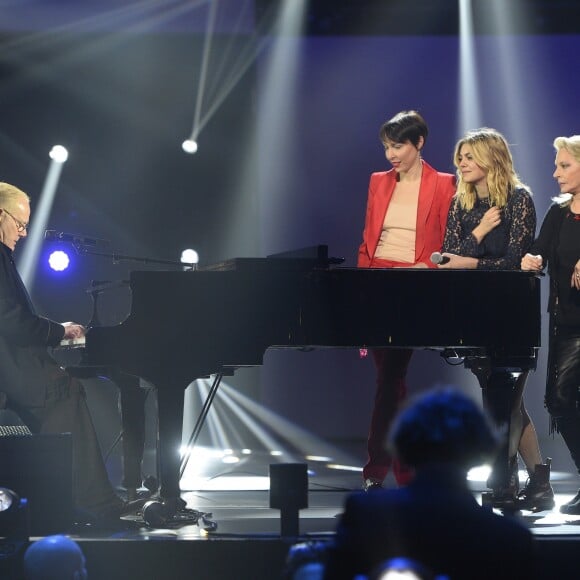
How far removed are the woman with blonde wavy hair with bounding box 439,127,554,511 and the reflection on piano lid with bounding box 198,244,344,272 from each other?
23.9 inches

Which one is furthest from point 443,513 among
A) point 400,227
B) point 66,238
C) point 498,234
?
point 66,238

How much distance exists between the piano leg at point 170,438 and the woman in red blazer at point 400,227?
3.83 feet

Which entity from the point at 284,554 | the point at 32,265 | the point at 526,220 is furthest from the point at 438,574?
the point at 32,265

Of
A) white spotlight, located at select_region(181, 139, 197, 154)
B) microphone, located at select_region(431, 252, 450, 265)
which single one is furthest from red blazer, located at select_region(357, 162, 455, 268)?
white spotlight, located at select_region(181, 139, 197, 154)

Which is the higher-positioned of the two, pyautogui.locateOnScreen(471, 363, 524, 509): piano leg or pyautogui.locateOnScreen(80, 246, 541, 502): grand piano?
pyautogui.locateOnScreen(80, 246, 541, 502): grand piano

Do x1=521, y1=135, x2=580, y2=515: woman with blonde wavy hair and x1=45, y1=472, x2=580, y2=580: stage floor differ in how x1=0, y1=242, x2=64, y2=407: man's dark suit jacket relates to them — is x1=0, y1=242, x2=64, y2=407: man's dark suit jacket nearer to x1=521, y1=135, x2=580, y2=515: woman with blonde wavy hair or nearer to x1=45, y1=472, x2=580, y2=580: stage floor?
x1=45, y1=472, x2=580, y2=580: stage floor

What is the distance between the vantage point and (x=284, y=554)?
359 centimetres

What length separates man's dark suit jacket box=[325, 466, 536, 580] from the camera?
76.3 inches

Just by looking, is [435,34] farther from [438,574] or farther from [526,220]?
[438,574]

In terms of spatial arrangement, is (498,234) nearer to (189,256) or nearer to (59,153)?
(189,256)

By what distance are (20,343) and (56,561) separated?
129 centimetres

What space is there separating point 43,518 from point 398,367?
74.1 inches

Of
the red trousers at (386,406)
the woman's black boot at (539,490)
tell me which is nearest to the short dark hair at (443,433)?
the woman's black boot at (539,490)

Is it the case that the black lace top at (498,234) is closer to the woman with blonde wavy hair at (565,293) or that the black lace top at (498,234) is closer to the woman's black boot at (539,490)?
the woman with blonde wavy hair at (565,293)
